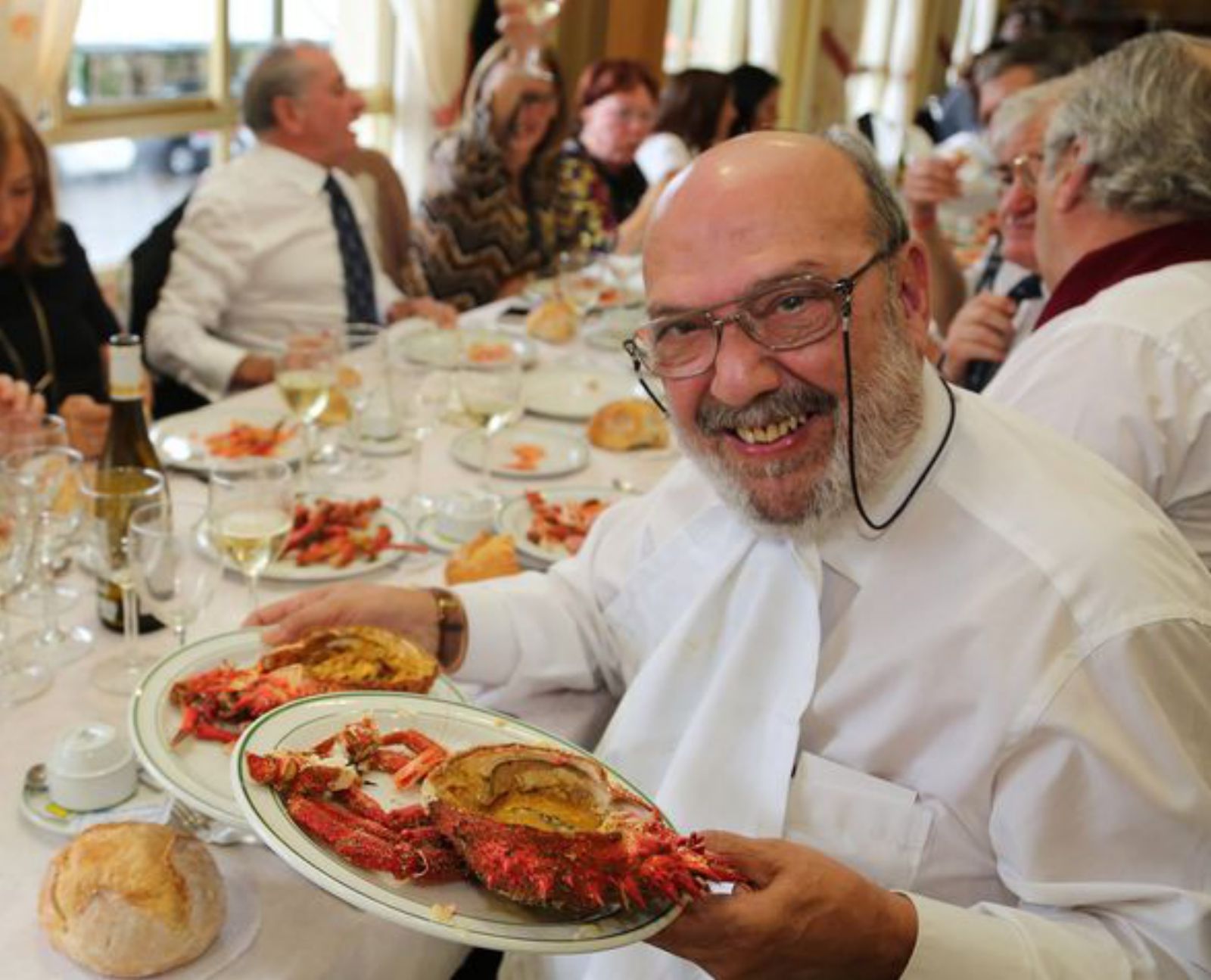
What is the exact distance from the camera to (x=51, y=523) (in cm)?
159

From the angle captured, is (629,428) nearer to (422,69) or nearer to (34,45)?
(34,45)

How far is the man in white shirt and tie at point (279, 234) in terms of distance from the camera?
3.13m

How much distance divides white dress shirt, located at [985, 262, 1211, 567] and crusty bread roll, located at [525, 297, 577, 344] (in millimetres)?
1548

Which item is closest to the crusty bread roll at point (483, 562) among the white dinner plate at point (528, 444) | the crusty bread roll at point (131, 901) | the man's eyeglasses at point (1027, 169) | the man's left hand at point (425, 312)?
the white dinner plate at point (528, 444)

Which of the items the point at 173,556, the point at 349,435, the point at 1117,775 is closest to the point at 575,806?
the point at 1117,775

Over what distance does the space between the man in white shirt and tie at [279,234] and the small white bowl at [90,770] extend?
6.65ft

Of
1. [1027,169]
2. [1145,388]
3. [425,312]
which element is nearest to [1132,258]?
[1145,388]

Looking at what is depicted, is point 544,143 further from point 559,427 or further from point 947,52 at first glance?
point 947,52

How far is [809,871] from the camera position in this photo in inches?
39.6

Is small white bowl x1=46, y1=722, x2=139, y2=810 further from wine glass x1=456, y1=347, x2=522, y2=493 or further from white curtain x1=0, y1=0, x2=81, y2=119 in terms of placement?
white curtain x1=0, y1=0, x2=81, y2=119

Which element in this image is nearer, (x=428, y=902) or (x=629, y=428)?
(x=428, y=902)

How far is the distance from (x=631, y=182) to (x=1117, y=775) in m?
4.55

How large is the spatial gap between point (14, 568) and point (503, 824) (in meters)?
0.78

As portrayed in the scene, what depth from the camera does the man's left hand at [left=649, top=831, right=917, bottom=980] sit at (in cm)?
94
